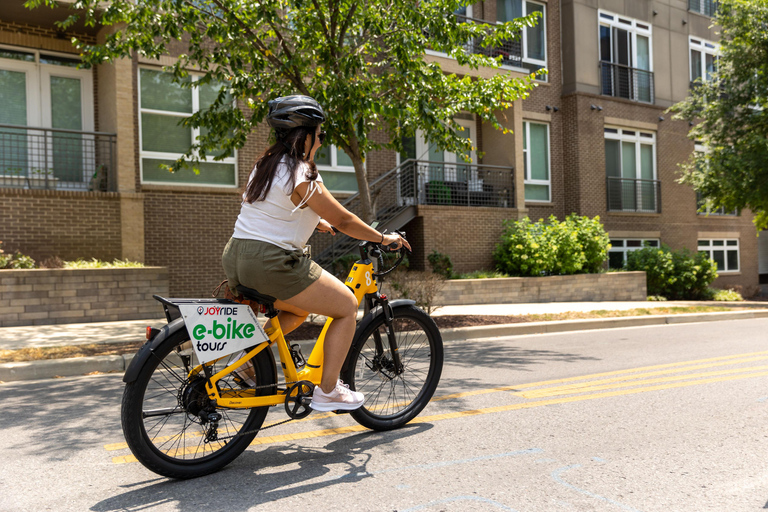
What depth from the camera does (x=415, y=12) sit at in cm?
932

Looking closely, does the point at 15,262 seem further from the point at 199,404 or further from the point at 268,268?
the point at 268,268

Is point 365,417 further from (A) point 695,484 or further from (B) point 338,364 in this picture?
(A) point 695,484

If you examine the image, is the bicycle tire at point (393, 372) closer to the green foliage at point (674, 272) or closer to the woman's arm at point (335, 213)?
the woman's arm at point (335, 213)

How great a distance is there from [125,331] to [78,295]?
178 centimetres

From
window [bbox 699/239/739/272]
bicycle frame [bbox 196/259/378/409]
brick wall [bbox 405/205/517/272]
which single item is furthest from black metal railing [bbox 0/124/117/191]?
window [bbox 699/239/739/272]

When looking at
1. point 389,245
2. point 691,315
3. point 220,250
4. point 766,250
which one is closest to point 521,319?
point 691,315

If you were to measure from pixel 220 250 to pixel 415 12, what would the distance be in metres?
7.81

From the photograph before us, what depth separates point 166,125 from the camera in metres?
14.7

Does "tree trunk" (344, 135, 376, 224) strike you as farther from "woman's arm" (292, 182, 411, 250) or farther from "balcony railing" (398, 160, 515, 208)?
"woman's arm" (292, 182, 411, 250)

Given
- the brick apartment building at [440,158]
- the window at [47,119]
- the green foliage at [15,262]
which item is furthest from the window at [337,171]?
the green foliage at [15,262]

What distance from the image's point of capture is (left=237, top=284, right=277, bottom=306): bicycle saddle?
12.2 feet

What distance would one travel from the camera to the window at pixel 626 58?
22.1 m

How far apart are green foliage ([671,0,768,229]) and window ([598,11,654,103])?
269 centimetres

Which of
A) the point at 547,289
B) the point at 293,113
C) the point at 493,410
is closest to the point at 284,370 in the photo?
the point at 293,113
